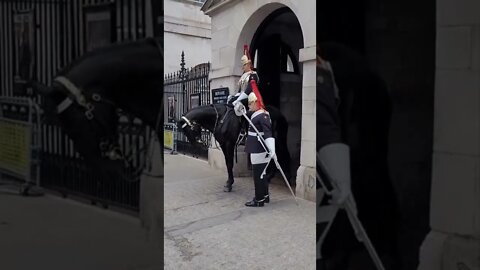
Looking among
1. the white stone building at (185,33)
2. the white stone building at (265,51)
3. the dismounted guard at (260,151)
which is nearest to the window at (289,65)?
the white stone building at (265,51)

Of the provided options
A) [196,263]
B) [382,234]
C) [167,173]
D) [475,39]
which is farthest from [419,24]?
[167,173]

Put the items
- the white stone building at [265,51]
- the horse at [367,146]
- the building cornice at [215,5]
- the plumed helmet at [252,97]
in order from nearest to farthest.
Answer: the horse at [367,146] → the plumed helmet at [252,97] → the white stone building at [265,51] → the building cornice at [215,5]

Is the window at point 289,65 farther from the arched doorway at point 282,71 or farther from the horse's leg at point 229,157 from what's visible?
the horse's leg at point 229,157

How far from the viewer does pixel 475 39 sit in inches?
71.1

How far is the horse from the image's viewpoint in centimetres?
204

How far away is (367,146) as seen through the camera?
208 centimetres

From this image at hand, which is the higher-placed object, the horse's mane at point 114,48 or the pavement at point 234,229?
the horse's mane at point 114,48

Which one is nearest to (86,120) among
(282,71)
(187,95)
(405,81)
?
(405,81)

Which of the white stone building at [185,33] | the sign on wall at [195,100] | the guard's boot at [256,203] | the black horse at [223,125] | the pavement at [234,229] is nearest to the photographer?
the pavement at [234,229]

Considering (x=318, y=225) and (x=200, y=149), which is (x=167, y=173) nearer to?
(x=200, y=149)

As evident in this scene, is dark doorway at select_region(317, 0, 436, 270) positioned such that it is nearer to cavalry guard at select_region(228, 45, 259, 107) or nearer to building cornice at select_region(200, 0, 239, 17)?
cavalry guard at select_region(228, 45, 259, 107)

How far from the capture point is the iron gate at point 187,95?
1098 centimetres

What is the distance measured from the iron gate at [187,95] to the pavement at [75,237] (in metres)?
8.00

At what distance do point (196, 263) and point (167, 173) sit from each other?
214 inches
